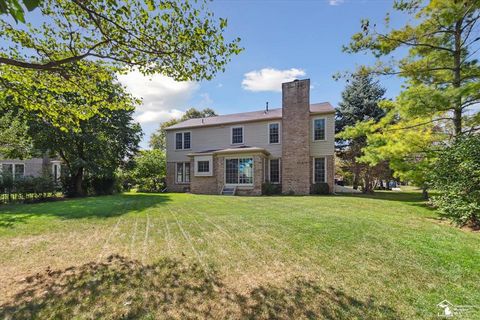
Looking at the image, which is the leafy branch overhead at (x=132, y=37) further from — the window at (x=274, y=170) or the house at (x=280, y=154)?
the window at (x=274, y=170)

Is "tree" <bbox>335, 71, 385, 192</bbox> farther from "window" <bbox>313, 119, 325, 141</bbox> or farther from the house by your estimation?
"window" <bbox>313, 119, 325, 141</bbox>

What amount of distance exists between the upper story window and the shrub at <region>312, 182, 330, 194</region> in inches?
431

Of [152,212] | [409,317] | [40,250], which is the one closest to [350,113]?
[152,212]

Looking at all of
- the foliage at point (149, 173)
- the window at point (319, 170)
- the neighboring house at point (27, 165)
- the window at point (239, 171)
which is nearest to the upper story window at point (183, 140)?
the foliage at point (149, 173)

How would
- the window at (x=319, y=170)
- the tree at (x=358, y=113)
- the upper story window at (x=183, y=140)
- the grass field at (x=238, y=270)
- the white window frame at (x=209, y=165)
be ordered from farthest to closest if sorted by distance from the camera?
Answer: the upper story window at (x=183, y=140) < the tree at (x=358, y=113) < the white window frame at (x=209, y=165) < the window at (x=319, y=170) < the grass field at (x=238, y=270)

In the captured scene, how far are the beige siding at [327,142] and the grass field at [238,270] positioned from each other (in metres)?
9.96

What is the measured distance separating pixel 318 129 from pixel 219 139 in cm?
776

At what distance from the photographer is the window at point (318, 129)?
1623 centimetres

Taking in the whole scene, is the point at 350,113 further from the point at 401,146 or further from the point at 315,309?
the point at 315,309

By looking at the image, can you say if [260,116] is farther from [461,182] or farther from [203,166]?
[461,182]

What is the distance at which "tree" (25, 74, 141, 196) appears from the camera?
1464cm

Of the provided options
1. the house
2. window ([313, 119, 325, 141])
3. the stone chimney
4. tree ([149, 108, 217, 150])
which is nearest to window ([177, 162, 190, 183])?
the house

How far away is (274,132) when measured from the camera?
17438 millimetres

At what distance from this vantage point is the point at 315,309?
274 centimetres
